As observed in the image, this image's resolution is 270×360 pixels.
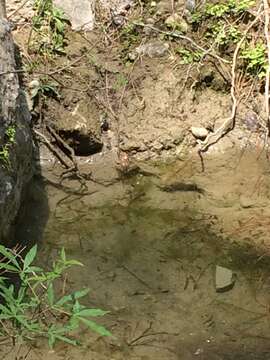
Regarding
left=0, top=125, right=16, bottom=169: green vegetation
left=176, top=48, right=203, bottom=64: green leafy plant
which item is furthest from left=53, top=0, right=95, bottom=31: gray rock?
left=0, top=125, right=16, bottom=169: green vegetation

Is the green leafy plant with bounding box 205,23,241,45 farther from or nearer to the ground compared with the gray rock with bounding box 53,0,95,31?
nearer to the ground

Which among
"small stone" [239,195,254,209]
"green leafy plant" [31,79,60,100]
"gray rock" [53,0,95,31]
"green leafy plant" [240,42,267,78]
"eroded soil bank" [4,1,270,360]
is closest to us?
"eroded soil bank" [4,1,270,360]

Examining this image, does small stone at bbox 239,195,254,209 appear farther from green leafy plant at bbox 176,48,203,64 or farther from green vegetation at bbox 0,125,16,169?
green vegetation at bbox 0,125,16,169

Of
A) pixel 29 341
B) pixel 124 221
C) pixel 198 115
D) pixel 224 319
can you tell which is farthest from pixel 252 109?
pixel 29 341

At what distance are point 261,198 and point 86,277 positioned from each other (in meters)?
1.34

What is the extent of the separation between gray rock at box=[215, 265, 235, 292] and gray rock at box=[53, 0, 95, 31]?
243 centimetres

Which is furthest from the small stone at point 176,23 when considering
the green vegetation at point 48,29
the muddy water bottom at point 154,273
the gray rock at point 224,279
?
the gray rock at point 224,279

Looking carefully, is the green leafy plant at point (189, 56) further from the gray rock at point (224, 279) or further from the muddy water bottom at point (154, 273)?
the gray rock at point (224, 279)

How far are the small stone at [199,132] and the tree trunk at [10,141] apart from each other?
50.4 inches

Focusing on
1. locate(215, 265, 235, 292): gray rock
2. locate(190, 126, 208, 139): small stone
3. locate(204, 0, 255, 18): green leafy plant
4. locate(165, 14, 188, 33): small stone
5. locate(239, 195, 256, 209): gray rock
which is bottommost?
locate(215, 265, 235, 292): gray rock

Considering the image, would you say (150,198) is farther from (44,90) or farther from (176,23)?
(176,23)

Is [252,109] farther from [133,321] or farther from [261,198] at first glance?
[133,321]

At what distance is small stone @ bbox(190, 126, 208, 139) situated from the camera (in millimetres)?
4828

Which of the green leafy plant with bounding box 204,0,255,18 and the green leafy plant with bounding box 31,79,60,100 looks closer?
the green leafy plant with bounding box 31,79,60,100
